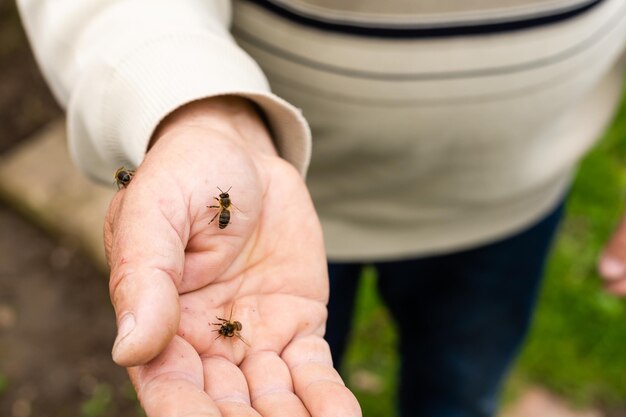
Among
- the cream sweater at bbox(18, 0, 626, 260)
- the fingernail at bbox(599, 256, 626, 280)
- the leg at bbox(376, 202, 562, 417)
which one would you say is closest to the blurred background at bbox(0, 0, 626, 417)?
the leg at bbox(376, 202, 562, 417)

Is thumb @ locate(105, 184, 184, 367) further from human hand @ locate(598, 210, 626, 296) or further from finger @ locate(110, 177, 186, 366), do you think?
human hand @ locate(598, 210, 626, 296)

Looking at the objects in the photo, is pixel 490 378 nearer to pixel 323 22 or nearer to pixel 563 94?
pixel 563 94

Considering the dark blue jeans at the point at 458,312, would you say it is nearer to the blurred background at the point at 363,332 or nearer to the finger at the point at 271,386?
the blurred background at the point at 363,332

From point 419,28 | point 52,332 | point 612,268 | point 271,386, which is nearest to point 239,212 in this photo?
point 271,386

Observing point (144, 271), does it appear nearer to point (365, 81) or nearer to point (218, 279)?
point (218, 279)

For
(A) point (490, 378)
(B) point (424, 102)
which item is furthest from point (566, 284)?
(B) point (424, 102)

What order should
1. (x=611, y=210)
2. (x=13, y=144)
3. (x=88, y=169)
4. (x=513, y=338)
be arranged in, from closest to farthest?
(x=88, y=169) < (x=513, y=338) < (x=611, y=210) < (x=13, y=144)

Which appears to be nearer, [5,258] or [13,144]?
[5,258]
